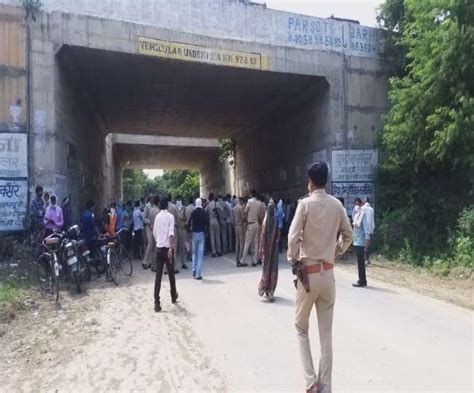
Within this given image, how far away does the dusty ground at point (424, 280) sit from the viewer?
9297 millimetres

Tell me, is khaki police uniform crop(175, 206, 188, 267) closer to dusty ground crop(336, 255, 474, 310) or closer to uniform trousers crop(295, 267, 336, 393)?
dusty ground crop(336, 255, 474, 310)

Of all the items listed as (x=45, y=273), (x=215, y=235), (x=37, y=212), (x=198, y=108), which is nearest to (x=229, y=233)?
(x=215, y=235)

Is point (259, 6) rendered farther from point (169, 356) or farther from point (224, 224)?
point (169, 356)

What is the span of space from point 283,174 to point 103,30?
10.1 metres

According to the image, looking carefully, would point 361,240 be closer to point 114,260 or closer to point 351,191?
point 114,260

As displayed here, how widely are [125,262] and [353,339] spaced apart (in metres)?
8.22

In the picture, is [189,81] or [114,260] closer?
[114,260]

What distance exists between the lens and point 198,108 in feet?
68.7

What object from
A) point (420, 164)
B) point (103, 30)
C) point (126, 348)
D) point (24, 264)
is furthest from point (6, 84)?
point (420, 164)

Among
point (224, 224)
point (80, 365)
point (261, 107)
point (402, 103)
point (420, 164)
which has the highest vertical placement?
point (261, 107)

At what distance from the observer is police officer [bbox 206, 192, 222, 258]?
15.5 metres

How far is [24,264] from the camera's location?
11.0 metres

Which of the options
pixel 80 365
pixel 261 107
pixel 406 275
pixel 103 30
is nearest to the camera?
pixel 80 365

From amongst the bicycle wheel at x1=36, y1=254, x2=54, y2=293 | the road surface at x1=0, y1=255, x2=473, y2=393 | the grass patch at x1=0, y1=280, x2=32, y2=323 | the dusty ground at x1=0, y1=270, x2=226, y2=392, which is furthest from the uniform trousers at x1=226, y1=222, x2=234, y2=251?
the grass patch at x1=0, y1=280, x2=32, y2=323
